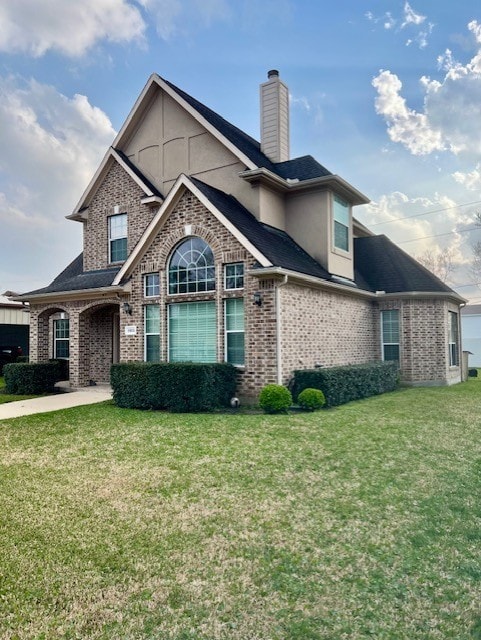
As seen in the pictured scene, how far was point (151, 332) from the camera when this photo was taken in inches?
541

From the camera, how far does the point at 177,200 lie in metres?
13.0

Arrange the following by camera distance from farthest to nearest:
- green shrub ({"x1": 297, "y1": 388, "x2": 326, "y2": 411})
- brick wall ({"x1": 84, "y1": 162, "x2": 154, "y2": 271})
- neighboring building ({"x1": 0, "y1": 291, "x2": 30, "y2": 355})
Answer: neighboring building ({"x1": 0, "y1": 291, "x2": 30, "y2": 355}) < brick wall ({"x1": 84, "y1": 162, "x2": 154, "y2": 271}) < green shrub ({"x1": 297, "y1": 388, "x2": 326, "y2": 411})

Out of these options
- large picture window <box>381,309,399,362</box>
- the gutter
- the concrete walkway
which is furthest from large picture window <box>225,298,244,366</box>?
large picture window <box>381,309,399,362</box>

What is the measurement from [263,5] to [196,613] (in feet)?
50.0

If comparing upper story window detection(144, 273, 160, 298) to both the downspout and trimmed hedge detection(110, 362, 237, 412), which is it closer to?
trimmed hedge detection(110, 362, 237, 412)

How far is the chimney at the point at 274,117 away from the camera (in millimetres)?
16578

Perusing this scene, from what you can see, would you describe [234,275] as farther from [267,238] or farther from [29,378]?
[29,378]

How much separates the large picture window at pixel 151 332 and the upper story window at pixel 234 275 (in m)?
2.55

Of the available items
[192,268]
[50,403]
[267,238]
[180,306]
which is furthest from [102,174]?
[50,403]

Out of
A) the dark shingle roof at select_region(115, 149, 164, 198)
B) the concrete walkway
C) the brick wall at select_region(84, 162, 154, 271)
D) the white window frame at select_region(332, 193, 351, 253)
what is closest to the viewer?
the concrete walkway

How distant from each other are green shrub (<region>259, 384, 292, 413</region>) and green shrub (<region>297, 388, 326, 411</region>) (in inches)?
16.2

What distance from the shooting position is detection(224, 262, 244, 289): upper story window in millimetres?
12062

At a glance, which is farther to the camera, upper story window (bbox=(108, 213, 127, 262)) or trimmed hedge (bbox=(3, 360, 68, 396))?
upper story window (bbox=(108, 213, 127, 262))

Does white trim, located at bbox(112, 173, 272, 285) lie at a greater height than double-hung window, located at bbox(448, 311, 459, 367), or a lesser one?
greater
